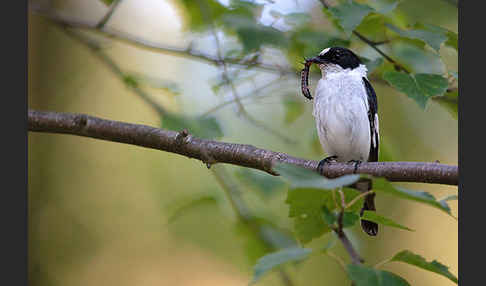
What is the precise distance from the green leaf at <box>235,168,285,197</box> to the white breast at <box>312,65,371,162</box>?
1.45 ft

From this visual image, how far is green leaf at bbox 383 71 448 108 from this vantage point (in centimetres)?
261

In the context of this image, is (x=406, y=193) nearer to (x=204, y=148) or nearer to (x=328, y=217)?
(x=328, y=217)

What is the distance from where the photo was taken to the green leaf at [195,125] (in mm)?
3479

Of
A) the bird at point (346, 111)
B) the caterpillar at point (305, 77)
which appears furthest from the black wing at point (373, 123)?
the caterpillar at point (305, 77)

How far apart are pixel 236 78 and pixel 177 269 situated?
3945 millimetres

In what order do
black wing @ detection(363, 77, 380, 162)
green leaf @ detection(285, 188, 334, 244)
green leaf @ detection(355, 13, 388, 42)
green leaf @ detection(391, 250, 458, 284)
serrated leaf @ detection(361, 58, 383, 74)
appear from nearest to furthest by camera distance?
green leaf @ detection(391, 250, 458, 284) < green leaf @ detection(285, 188, 334, 244) < serrated leaf @ detection(361, 58, 383, 74) < green leaf @ detection(355, 13, 388, 42) < black wing @ detection(363, 77, 380, 162)

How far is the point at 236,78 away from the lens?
375 cm

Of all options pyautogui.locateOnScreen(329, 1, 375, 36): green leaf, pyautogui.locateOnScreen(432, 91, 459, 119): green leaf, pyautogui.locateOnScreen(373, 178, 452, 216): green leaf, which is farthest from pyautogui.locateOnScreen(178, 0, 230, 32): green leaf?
pyautogui.locateOnScreen(373, 178, 452, 216): green leaf

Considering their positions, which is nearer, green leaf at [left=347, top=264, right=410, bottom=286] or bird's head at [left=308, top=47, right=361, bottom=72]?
green leaf at [left=347, top=264, right=410, bottom=286]

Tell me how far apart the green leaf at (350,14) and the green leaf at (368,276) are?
1.40 meters

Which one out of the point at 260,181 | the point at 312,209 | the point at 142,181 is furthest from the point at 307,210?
the point at 142,181

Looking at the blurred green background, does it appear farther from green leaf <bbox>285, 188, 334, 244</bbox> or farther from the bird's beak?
green leaf <bbox>285, 188, 334, 244</bbox>

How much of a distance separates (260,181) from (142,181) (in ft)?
11.0

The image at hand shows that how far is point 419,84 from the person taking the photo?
106 inches
